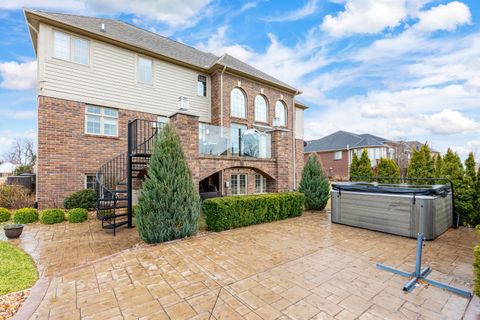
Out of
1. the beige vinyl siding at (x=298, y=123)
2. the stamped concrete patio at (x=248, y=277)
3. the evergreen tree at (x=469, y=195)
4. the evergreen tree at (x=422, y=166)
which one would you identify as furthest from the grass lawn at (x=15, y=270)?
the beige vinyl siding at (x=298, y=123)

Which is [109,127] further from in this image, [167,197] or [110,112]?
[167,197]

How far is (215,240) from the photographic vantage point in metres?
5.04

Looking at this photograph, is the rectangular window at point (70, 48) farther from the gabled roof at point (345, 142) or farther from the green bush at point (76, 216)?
the gabled roof at point (345, 142)

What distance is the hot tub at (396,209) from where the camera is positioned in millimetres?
5117

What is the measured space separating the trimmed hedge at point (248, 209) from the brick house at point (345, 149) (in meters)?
19.3

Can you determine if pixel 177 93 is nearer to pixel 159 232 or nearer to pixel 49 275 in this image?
pixel 159 232

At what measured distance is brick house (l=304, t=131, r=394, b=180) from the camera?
2586cm

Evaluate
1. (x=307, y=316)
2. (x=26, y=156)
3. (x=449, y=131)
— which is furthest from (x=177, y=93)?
(x=449, y=131)

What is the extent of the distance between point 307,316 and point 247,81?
42.0 feet

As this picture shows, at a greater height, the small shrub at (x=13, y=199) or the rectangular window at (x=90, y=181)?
the rectangular window at (x=90, y=181)

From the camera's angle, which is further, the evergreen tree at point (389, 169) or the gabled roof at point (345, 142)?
the gabled roof at point (345, 142)

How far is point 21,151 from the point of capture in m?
30.5

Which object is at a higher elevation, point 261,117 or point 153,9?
point 153,9

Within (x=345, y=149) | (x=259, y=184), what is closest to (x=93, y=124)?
(x=259, y=184)
